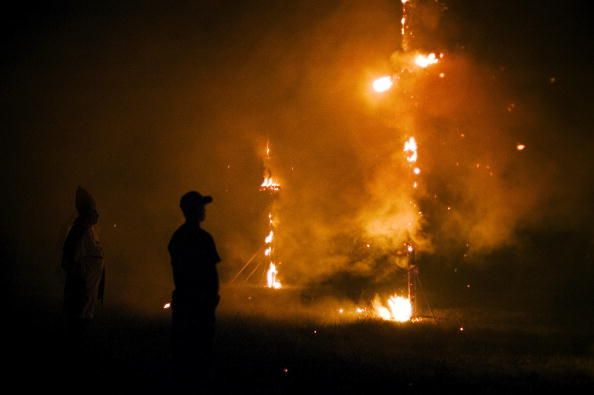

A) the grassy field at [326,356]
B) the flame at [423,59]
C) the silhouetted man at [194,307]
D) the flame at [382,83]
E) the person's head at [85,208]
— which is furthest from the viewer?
the flame at [423,59]

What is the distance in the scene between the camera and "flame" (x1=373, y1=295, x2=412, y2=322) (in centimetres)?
1128

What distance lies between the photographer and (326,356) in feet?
25.1

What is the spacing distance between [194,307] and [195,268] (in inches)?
12.5

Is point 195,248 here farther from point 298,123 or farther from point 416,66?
point 298,123

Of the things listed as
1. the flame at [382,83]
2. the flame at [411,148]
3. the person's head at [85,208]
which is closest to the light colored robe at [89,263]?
the person's head at [85,208]

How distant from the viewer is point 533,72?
16266mm

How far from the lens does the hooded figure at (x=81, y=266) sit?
Result: 6797mm

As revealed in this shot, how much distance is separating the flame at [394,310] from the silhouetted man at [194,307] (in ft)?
21.3

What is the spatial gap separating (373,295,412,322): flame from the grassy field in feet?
2.11

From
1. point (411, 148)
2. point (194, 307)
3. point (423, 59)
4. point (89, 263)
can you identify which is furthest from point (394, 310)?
point (194, 307)

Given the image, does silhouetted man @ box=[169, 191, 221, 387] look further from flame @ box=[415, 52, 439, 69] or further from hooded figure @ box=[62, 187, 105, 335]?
flame @ box=[415, 52, 439, 69]

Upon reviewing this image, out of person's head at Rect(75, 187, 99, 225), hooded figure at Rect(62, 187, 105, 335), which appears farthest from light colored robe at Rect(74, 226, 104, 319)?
person's head at Rect(75, 187, 99, 225)

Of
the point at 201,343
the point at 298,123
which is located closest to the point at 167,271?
the point at 298,123

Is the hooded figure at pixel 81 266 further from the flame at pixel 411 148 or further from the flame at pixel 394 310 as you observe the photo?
the flame at pixel 411 148
